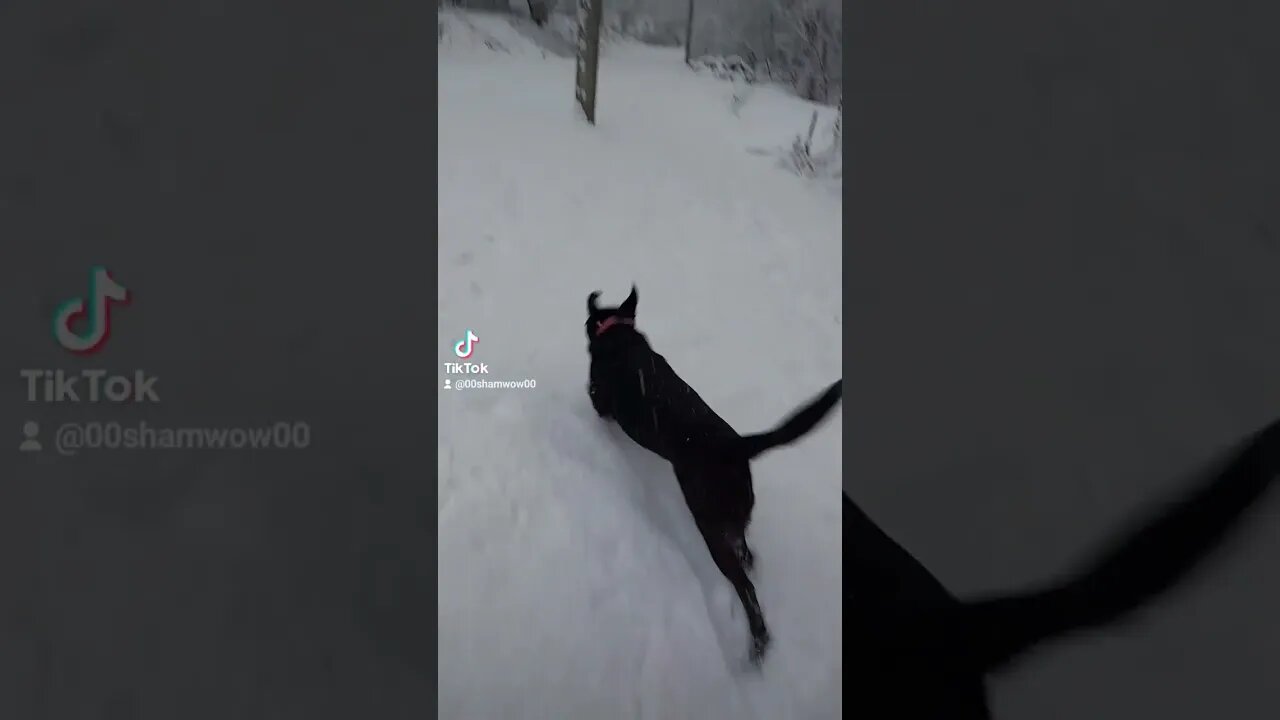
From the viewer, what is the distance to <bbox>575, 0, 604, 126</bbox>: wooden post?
1059 millimetres

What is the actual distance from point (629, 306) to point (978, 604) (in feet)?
2.61

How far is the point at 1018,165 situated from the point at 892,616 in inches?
32.4

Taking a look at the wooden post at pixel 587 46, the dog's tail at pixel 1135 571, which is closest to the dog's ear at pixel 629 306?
the wooden post at pixel 587 46

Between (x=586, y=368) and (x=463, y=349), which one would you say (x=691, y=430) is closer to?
(x=586, y=368)

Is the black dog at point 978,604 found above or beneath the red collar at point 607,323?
beneath

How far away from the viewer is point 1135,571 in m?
1.10
